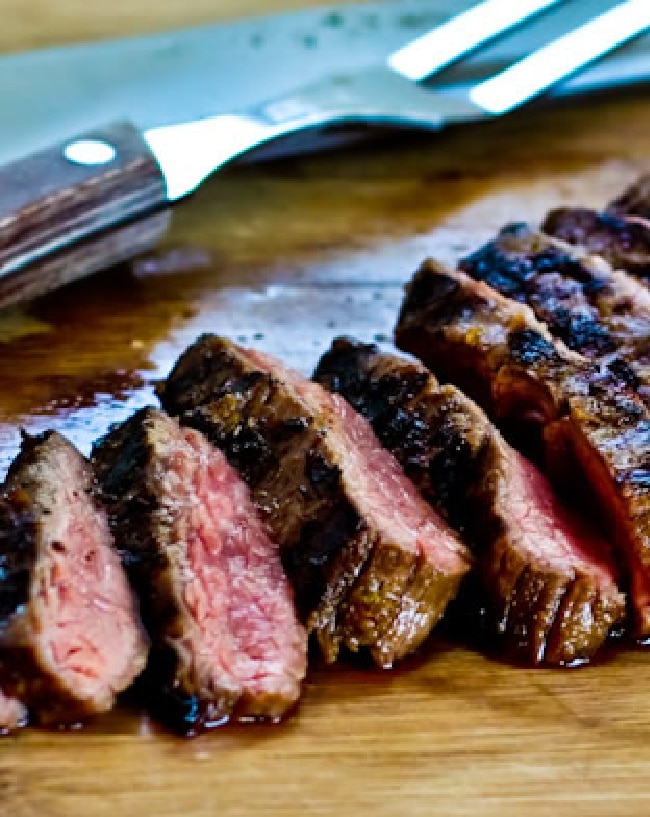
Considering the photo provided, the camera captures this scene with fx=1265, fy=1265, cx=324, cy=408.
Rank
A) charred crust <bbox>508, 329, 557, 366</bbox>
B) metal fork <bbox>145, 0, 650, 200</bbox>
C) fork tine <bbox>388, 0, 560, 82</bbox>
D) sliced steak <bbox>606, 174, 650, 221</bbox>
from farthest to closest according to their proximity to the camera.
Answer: fork tine <bbox>388, 0, 560, 82</bbox> → metal fork <bbox>145, 0, 650, 200</bbox> → sliced steak <bbox>606, 174, 650, 221</bbox> → charred crust <bbox>508, 329, 557, 366</bbox>

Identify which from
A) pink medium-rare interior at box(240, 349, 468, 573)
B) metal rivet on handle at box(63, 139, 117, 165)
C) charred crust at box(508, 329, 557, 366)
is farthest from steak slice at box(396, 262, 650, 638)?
metal rivet on handle at box(63, 139, 117, 165)

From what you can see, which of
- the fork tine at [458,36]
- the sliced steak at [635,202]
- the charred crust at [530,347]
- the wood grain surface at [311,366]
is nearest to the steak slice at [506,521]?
the wood grain surface at [311,366]

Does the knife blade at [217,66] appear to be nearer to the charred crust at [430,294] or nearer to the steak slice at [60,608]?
the charred crust at [430,294]

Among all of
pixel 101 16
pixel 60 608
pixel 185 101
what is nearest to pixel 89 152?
pixel 185 101

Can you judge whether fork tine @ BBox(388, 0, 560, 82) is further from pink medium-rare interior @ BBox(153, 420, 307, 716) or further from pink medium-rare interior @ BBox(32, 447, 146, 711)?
pink medium-rare interior @ BBox(32, 447, 146, 711)

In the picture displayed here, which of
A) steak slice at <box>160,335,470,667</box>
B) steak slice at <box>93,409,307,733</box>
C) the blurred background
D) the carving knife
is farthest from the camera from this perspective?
the blurred background

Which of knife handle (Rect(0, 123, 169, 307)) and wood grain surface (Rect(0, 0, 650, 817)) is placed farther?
knife handle (Rect(0, 123, 169, 307))
